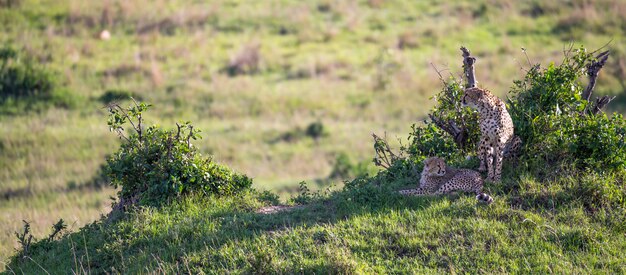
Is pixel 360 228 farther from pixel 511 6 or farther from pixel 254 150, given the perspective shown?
pixel 511 6

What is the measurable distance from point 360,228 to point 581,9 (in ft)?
66.7

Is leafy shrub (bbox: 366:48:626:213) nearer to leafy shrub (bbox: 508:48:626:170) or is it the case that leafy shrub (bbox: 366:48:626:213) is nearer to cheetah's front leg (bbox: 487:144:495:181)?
leafy shrub (bbox: 508:48:626:170)

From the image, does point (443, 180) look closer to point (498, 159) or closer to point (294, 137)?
point (498, 159)

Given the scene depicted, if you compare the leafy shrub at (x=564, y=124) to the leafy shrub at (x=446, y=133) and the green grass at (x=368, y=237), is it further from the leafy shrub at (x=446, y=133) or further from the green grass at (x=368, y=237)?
the leafy shrub at (x=446, y=133)

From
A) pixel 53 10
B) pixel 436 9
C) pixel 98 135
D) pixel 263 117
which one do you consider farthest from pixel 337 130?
pixel 53 10

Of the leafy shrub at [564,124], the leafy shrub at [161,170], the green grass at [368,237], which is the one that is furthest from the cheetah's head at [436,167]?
the leafy shrub at [161,170]

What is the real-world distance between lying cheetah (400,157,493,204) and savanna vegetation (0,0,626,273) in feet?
0.65

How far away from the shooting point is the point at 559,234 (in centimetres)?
800

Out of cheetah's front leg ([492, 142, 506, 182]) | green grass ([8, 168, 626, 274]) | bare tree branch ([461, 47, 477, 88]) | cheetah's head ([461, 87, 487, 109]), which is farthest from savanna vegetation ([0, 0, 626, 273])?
cheetah's head ([461, 87, 487, 109])

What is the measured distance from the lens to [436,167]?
29.7ft

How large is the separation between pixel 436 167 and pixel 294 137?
401 inches

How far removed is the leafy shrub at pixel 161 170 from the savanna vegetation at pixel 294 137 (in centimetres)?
3

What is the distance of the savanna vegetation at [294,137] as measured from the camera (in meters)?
8.06

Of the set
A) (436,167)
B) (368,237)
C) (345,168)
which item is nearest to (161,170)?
(368,237)
